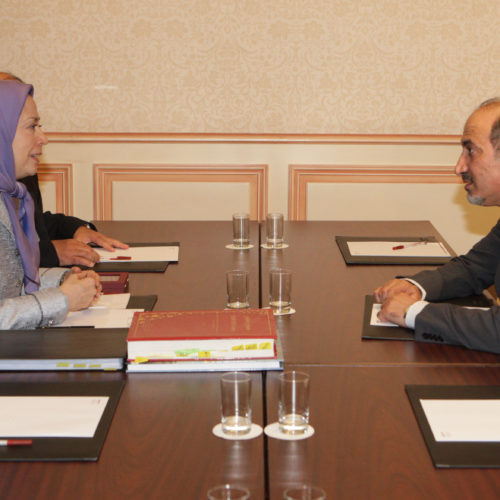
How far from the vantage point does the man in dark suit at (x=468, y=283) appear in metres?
1.91

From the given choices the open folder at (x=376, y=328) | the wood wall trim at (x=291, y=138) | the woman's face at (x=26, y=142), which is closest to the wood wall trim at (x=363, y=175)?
the wood wall trim at (x=291, y=138)

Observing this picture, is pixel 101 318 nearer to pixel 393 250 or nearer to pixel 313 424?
pixel 313 424

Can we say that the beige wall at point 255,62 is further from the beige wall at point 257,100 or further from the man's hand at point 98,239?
the man's hand at point 98,239

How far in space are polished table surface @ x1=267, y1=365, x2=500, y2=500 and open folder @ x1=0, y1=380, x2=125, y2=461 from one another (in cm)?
31

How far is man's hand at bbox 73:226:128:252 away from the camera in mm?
3037

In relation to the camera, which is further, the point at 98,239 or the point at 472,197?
the point at 98,239

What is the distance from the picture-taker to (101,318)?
2115 mm

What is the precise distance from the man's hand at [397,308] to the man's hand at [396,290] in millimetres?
86

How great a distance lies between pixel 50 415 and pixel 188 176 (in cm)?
327

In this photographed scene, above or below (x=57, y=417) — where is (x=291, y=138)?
above

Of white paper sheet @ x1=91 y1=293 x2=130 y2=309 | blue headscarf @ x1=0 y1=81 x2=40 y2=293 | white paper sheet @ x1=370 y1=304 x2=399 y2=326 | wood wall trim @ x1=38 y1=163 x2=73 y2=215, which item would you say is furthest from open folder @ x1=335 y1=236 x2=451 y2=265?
wood wall trim @ x1=38 y1=163 x2=73 y2=215

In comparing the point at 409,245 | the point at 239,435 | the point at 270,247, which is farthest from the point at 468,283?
the point at 239,435

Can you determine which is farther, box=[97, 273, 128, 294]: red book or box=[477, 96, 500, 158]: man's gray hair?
box=[477, 96, 500, 158]: man's gray hair

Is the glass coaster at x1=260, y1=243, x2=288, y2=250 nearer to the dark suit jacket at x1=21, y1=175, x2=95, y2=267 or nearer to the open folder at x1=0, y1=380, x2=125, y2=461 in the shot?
the dark suit jacket at x1=21, y1=175, x2=95, y2=267
